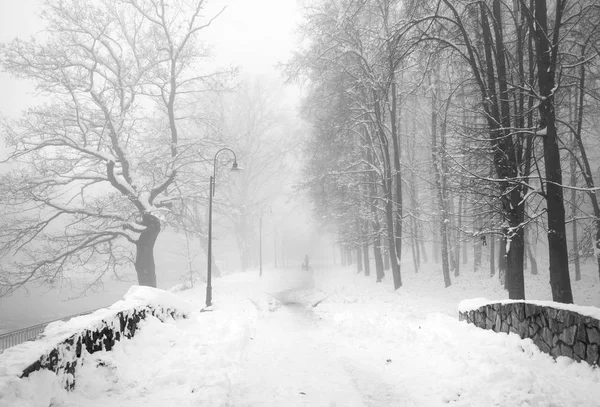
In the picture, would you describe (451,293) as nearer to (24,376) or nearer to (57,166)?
(24,376)

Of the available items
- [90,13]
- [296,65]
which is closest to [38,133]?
[90,13]

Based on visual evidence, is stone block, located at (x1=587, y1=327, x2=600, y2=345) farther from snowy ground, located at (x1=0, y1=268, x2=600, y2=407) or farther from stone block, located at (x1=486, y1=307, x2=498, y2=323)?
stone block, located at (x1=486, y1=307, x2=498, y2=323)

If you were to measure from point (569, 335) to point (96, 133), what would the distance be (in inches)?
730

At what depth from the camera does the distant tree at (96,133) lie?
1462 centimetres

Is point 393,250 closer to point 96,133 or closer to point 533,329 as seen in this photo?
point 533,329

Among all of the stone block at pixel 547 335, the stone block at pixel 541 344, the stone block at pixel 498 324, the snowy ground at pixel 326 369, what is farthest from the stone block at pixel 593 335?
the stone block at pixel 498 324

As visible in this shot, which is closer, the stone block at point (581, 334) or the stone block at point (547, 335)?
the stone block at point (581, 334)

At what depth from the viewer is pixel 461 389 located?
5273 mm

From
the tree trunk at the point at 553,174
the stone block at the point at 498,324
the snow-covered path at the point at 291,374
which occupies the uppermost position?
the tree trunk at the point at 553,174

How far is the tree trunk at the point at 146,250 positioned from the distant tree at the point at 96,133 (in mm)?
50

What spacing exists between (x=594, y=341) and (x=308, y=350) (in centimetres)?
563

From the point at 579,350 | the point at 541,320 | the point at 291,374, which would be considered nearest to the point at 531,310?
the point at 541,320

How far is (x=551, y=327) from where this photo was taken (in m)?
5.46

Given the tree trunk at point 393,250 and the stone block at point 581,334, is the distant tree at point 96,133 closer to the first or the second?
the tree trunk at point 393,250
